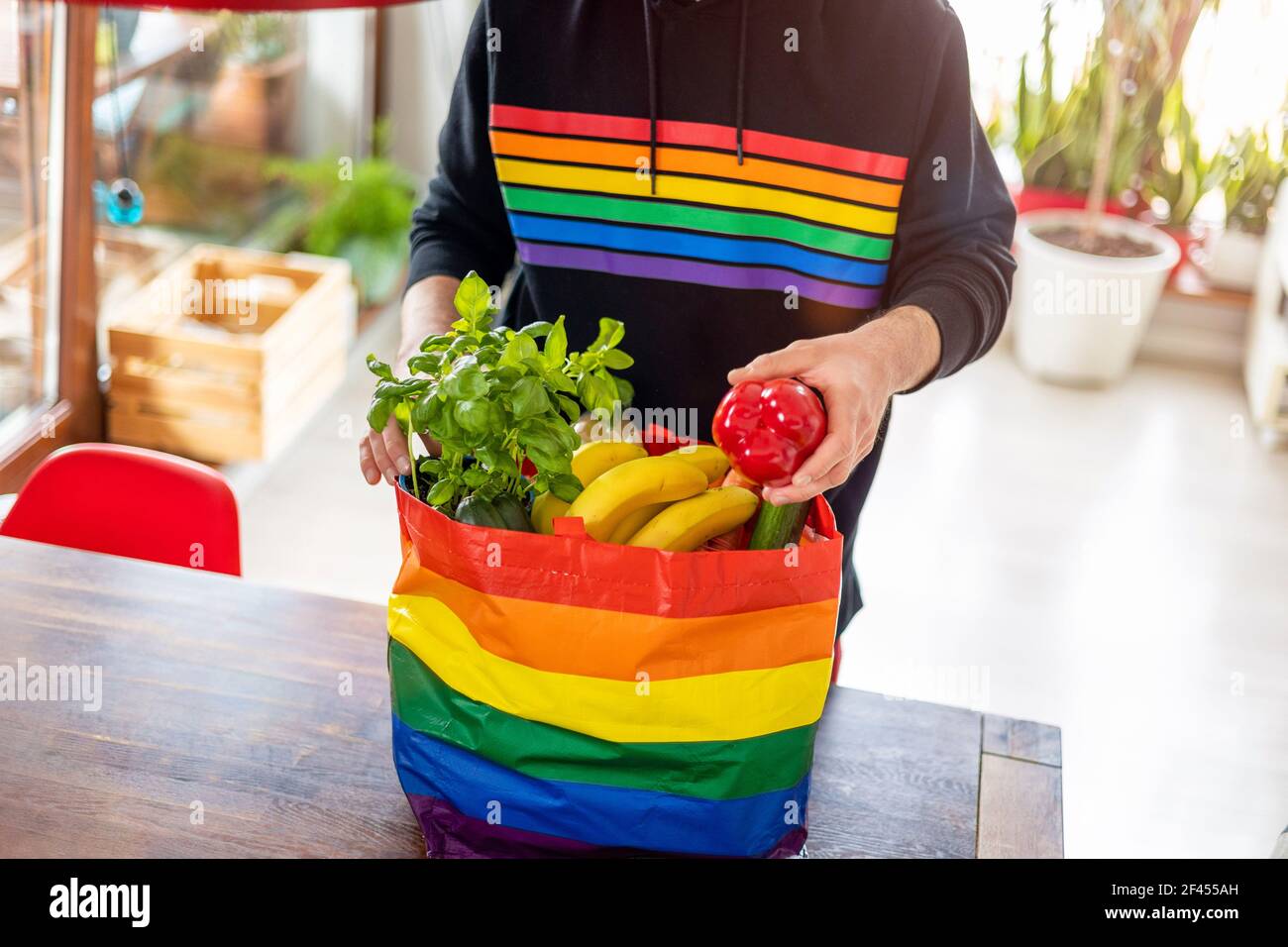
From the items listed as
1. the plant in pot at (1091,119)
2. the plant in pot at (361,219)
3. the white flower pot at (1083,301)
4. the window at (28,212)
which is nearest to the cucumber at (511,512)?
the window at (28,212)

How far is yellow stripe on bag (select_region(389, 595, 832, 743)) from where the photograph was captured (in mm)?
977

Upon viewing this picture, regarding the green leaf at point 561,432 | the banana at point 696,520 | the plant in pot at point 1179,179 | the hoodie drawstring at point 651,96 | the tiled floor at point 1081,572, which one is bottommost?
the tiled floor at point 1081,572

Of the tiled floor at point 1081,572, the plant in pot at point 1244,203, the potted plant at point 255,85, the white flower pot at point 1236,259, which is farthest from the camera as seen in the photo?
the white flower pot at point 1236,259

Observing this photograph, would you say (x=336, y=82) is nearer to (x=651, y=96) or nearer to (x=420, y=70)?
(x=420, y=70)

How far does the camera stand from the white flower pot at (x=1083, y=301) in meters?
4.35

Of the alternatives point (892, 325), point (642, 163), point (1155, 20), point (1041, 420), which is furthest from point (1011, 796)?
point (1155, 20)

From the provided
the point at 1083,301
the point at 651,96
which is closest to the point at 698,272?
the point at 651,96

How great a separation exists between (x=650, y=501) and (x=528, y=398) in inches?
6.4

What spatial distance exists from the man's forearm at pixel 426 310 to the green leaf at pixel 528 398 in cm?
39

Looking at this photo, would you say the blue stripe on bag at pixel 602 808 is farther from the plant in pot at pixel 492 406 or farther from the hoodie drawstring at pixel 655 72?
the hoodie drawstring at pixel 655 72

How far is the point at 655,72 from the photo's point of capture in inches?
55.3

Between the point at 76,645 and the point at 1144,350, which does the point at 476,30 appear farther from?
the point at 1144,350

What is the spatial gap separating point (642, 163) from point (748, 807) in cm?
74

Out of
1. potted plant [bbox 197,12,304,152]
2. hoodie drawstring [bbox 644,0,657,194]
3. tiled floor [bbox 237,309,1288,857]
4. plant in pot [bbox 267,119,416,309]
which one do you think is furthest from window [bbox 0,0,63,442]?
hoodie drawstring [bbox 644,0,657,194]
